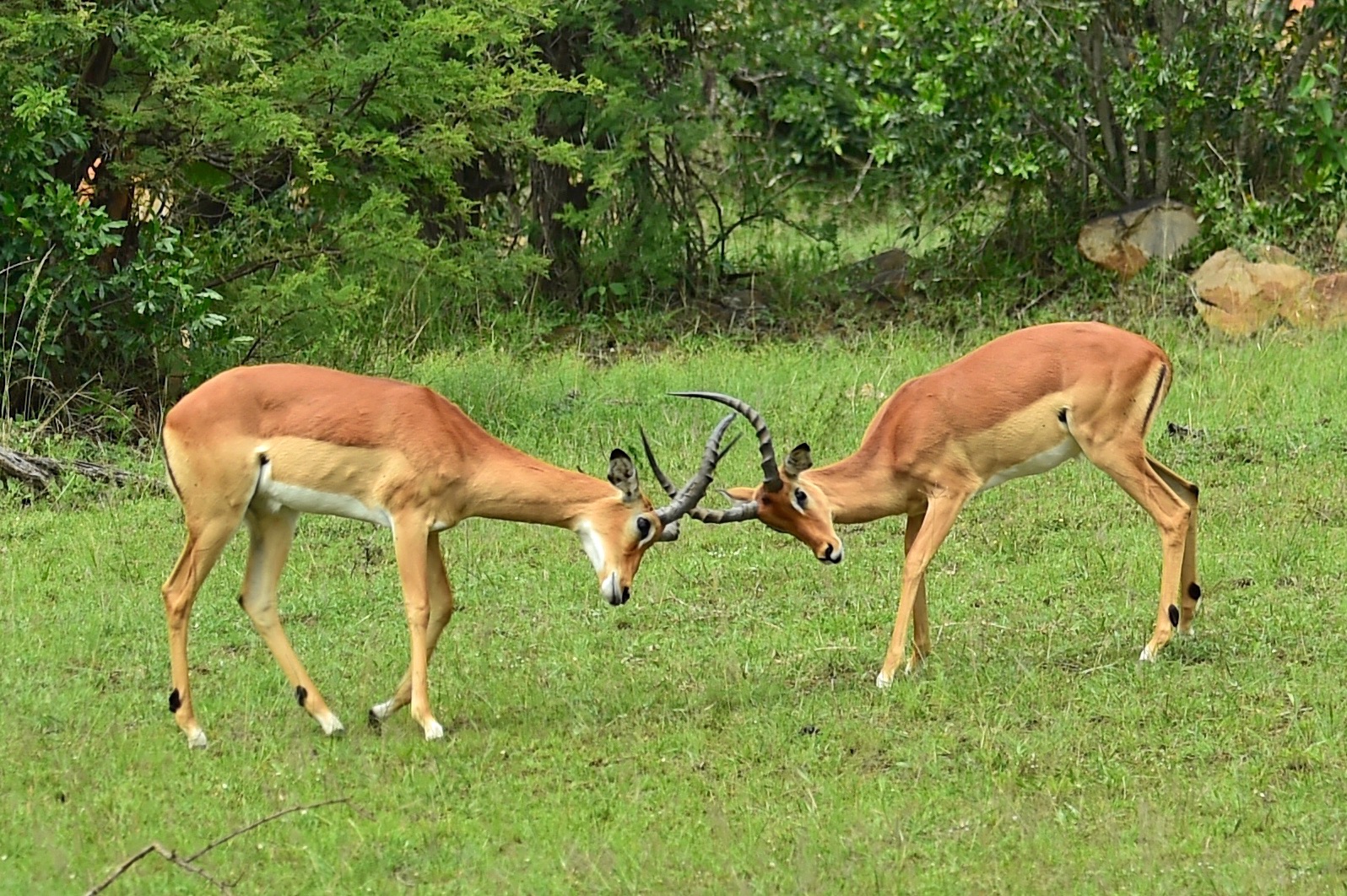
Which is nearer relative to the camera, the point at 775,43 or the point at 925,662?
the point at 925,662

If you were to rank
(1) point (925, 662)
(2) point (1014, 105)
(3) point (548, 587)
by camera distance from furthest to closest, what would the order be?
(2) point (1014, 105), (3) point (548, 587), (1) point (925, 662)

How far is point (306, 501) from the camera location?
5762 millimetres

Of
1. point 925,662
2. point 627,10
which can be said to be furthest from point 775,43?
point 925,662

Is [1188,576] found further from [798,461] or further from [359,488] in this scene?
[359,488]

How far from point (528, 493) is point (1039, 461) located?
6.02 ft

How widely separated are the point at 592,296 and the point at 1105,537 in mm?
6414

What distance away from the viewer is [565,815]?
5055 millimetres

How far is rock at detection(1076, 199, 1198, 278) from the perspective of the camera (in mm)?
12430

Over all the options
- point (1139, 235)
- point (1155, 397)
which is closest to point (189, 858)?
point (1155, 397)

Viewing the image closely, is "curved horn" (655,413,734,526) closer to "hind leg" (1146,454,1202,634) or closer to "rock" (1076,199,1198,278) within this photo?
"hind leg" (1146,454,1202,634)

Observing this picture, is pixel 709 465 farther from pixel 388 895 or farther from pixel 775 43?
pixel 775 43

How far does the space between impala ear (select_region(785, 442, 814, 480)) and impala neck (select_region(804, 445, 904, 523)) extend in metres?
0.18

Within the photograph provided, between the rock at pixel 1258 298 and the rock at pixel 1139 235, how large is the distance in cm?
70

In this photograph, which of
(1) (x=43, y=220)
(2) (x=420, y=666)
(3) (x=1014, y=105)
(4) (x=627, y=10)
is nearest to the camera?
(2) (x=420, y=666)
